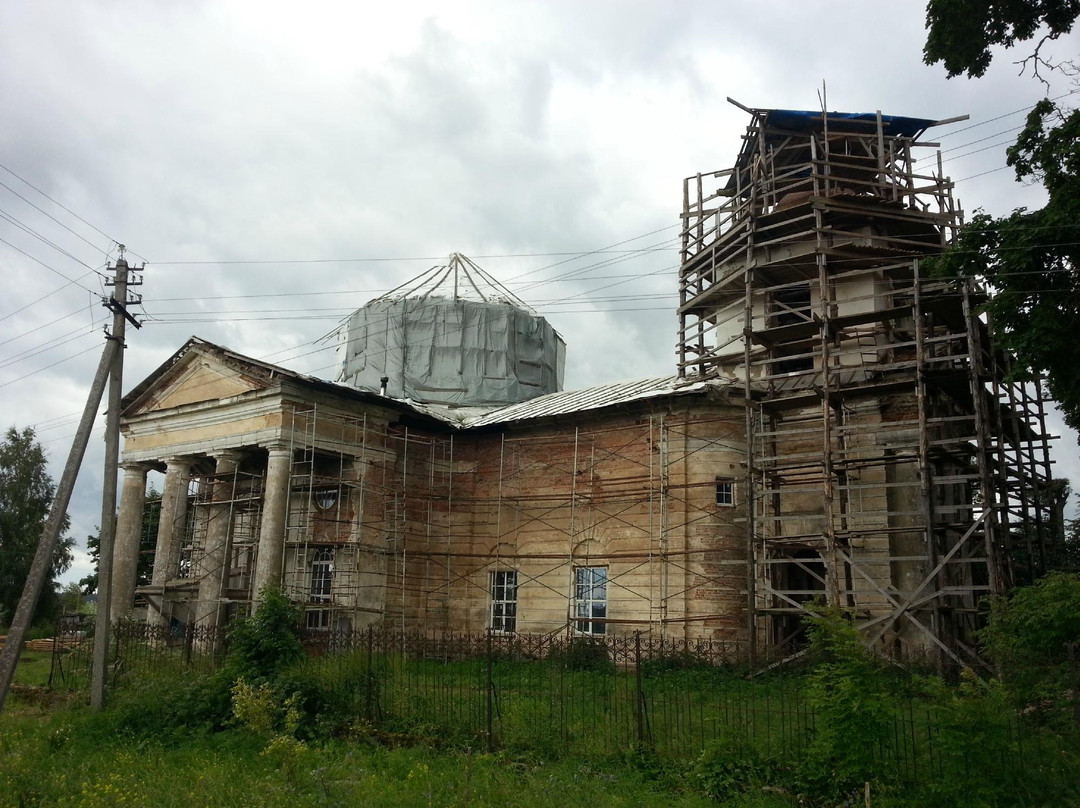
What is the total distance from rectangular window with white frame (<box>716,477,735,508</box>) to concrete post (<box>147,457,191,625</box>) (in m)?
14.3

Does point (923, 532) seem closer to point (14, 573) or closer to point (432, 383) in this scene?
point (432, 383)

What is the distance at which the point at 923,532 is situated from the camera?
19.5 metres

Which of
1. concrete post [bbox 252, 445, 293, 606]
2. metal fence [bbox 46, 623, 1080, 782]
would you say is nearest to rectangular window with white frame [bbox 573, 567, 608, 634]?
metal fence [bbox 46, 623, 1080, 782]

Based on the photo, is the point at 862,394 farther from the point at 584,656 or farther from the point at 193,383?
the point at 193,383

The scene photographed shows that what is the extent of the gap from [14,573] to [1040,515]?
3691 centimetres

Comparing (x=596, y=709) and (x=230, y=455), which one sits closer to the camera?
(x=596, y=709)

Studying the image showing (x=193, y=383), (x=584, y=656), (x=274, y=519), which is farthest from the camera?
(x=193, y=383)

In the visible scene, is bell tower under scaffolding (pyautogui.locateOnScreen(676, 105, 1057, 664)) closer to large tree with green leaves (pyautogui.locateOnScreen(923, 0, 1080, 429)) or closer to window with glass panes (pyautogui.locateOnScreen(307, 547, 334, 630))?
large tree with green leaves (pyautogui.locateOnScreen(923, 0, 1080, 429))

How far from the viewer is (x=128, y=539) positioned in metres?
24.7

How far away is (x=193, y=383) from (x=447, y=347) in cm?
980

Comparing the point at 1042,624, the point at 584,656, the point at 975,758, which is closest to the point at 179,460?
the point at 584,656

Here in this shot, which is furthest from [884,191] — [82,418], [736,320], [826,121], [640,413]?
[82,418]

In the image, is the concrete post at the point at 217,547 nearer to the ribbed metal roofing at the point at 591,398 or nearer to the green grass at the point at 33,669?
the green grass at the point at 33,669

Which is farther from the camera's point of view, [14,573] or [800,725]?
[14,573]
